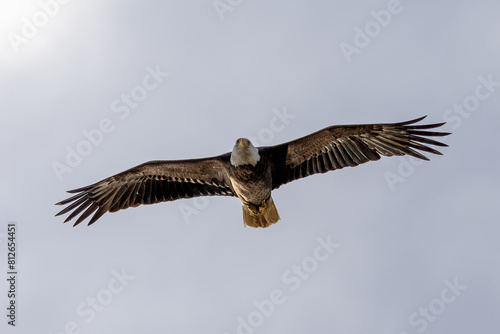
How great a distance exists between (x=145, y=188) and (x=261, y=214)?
8.27ft

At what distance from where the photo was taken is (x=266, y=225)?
18.5 meters

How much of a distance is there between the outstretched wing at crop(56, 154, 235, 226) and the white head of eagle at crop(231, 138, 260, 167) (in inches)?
44.8

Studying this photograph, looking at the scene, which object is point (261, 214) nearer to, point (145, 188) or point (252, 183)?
point (252, 183)

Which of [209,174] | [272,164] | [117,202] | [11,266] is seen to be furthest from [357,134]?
[11,266]

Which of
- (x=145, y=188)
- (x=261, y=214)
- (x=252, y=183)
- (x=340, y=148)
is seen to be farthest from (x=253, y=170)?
(x=145, y=188)

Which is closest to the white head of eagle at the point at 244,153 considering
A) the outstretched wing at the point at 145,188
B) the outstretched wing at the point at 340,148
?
the outstretched wing at the point at 340,148

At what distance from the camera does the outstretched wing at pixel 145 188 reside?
1853cm

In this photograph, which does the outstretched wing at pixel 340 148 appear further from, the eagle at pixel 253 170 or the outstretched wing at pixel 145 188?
the outstretched wing at pixel 145 188

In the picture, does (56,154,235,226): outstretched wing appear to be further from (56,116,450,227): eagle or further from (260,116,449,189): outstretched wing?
(260,116,449,189): outstretched wing

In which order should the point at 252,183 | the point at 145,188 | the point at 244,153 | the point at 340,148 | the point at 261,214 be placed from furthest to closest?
the point at 145,188 < the point at 261,214 < the point at 340,148 < the point at 252,183 < the point at 244,153

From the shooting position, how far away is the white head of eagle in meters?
17.3

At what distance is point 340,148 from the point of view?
1806 centimetres

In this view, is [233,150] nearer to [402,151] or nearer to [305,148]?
[305,148]

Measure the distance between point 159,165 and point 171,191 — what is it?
64cm
